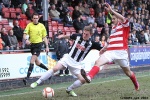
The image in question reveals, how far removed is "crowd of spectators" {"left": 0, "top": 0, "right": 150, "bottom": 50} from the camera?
16562 mm

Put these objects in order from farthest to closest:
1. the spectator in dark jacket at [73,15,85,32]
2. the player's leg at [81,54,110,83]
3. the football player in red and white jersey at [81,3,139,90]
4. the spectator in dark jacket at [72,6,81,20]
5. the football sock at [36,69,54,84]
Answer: the spectator in dark jacket at [72,6,81,20] < the spectator in dark jacket at [73,15,85,32] < the football player in red and white jersey at [81,3,139,90] < the football sock at [36,69,54,84] < the player's leg at [81,54,110,83]

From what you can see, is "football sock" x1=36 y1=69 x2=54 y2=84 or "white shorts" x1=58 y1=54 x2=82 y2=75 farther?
"white shorts" x1=58 y1=54 x2=82 y2=75

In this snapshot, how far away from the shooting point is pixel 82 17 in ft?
73.8

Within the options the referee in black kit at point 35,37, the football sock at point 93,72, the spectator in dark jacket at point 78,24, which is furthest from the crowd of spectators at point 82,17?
the football sock at point 93,72

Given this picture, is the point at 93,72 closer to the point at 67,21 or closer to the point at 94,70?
the point at 94,70

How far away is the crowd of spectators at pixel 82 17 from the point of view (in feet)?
54.3

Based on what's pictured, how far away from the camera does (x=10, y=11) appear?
18453mm

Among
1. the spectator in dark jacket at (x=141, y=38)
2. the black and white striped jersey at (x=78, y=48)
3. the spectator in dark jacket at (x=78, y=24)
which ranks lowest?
the spectator in dark jacket at (x=141, y=38)

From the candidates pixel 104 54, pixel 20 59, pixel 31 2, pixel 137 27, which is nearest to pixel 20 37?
pixel 20 59

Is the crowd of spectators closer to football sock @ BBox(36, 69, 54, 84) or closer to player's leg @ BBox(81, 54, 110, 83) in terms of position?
football sock @ BBox(36, 69, 54, 84)

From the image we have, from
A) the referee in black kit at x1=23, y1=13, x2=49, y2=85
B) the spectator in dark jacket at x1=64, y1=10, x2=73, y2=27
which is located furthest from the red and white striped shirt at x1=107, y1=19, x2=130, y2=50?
the spectator in dark jacket at x1=64, y1=10, x2=73, y2=27

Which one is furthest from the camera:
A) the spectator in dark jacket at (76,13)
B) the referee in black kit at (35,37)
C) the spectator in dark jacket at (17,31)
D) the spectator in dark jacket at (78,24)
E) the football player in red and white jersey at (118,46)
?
the spectator in dark jacket at (76,13)

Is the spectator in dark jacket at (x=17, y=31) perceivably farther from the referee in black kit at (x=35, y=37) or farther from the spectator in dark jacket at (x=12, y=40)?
the referee in black kit at (x=35, y=37)

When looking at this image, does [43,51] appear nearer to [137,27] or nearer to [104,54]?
[104,54]
